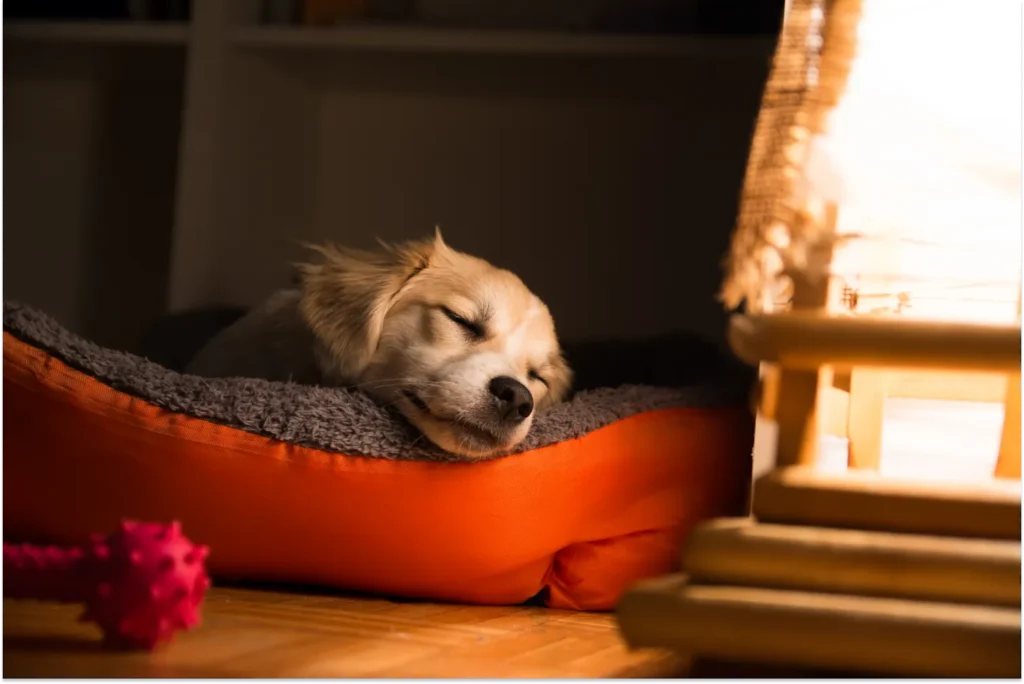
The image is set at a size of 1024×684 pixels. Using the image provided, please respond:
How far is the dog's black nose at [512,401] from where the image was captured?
50.9 inches

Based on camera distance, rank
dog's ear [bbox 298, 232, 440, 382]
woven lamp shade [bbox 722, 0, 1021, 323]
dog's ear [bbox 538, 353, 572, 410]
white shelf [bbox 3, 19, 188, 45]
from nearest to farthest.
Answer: woven lamp shade [bbox 722, 0, 1021, 323] < dog's ear [bbox 298, 232, 440, 382] < dog's ear [bbox 538, 353, 572, 410] < white shelf [bbox 3, 19, 188, 45]

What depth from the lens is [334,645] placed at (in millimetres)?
1023

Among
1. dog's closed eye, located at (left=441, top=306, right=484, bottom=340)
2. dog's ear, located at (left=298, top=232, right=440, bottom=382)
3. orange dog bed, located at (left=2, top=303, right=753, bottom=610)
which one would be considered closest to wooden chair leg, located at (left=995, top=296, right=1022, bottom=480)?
orange dog bed, located at (left=2, top=303, right=753, bottom=610)

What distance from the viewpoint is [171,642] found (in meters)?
0.96

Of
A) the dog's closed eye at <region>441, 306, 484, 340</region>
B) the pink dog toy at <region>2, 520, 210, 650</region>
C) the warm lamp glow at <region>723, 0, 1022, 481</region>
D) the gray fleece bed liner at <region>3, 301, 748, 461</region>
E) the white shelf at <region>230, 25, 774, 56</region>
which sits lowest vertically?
the pink dog toy at <region>2, 520, 210, 650</region>

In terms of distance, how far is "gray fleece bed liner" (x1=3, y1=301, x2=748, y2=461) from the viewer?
125 cm

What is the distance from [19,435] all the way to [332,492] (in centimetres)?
40

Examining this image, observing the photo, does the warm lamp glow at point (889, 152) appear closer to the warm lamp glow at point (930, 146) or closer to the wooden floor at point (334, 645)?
the warm lamp glow at point (930, 146)

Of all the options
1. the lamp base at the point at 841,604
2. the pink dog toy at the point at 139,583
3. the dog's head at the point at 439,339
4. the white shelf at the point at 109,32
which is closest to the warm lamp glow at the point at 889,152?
the lamp base at the point at 841,604

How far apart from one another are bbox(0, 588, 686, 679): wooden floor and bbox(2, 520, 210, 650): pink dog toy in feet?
0.08

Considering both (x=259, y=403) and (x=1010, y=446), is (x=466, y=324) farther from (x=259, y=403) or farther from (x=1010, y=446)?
(x=1010, y=446)

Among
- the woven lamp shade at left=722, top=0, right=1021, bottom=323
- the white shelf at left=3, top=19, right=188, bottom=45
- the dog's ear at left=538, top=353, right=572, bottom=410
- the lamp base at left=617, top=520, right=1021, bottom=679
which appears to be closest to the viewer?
the lamp base at left=617, top=520, right=1021, bottom=679

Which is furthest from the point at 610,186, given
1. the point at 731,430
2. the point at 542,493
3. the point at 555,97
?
the point at 542,493

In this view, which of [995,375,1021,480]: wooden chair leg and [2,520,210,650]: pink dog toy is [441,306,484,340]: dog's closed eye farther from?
[995,375,1021,480]: wooden chair leg
